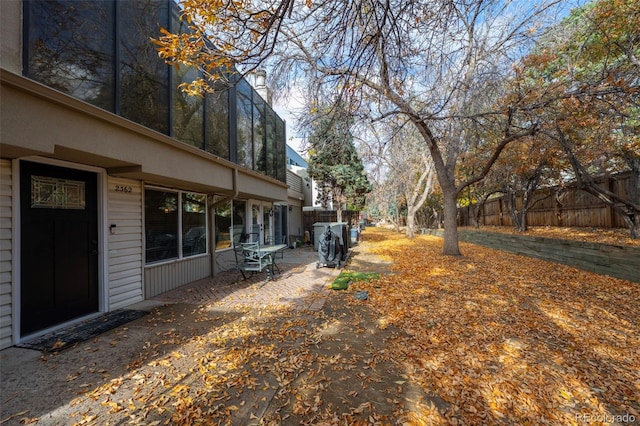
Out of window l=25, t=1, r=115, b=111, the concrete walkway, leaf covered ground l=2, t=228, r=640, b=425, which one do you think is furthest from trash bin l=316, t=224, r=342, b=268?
window l=25, t=1, r=115, b=111

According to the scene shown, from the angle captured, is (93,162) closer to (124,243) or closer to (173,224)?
(124,243)

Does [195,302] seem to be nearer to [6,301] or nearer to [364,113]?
[6,301]

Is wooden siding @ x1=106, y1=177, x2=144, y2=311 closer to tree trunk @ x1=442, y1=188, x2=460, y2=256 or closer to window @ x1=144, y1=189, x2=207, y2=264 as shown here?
window @ x1=144, y1=189, x2=207, y2=264

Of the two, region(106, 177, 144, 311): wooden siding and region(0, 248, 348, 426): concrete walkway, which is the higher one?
region(106, 177, 144, 311): wooden siding

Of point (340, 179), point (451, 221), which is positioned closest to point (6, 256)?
point (451, 221)

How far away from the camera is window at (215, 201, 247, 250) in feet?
26.5

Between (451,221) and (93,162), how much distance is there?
9.90 metres

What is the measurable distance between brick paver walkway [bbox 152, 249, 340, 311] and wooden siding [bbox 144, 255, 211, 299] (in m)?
0.15

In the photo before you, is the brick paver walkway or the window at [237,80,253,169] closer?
the brick paver walkway

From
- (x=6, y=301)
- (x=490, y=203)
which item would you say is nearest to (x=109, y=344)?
(x=6, y=301)

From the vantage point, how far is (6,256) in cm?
333

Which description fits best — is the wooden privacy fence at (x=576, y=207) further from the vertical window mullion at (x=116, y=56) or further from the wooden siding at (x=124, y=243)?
the wooden siding at (x=124, y=243)

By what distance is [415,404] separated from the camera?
2.32 m

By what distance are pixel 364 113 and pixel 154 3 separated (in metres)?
4.66
